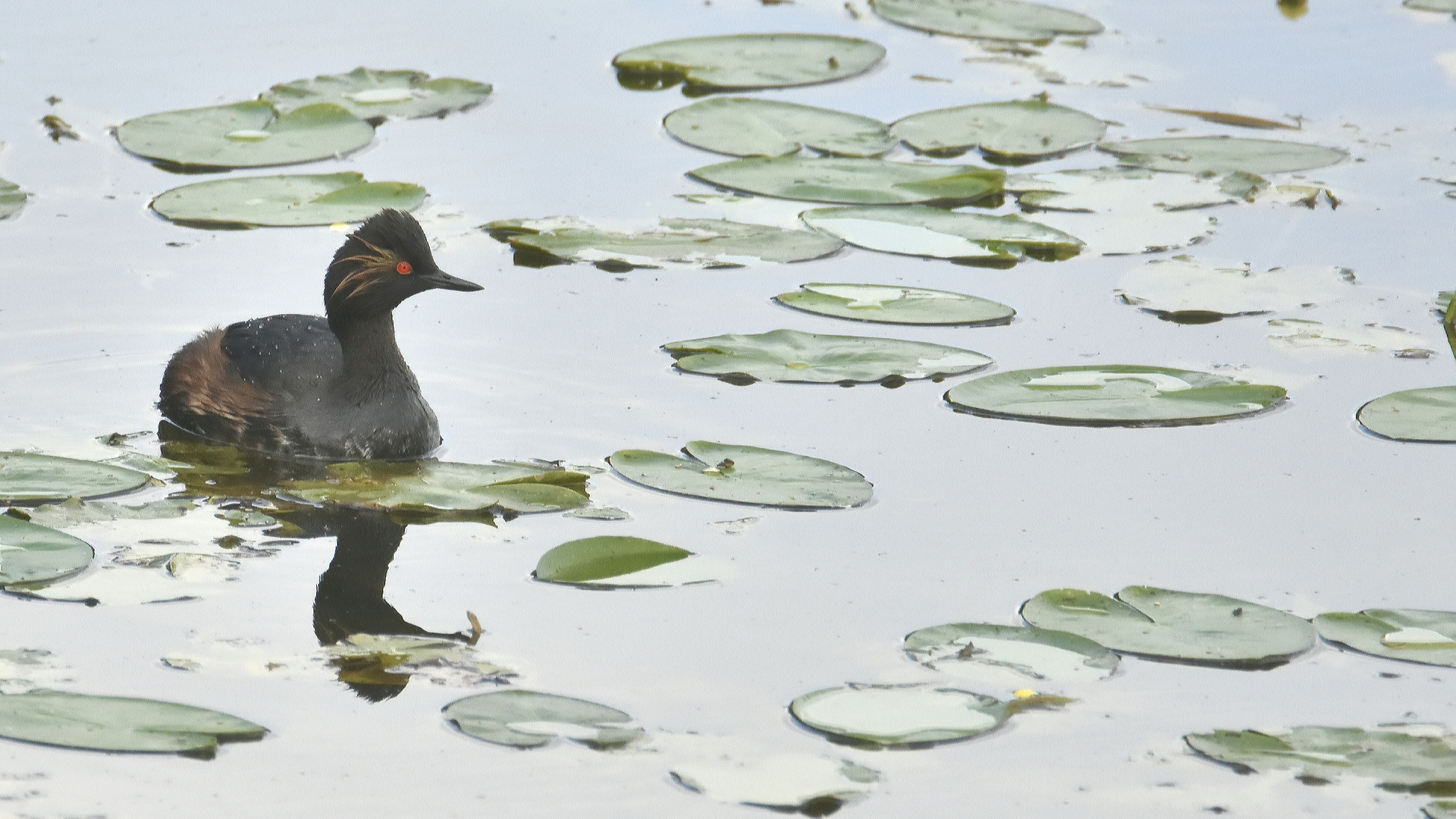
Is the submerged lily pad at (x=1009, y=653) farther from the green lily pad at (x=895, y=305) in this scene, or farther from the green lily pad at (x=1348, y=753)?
the green lily pad at (x=895, y=305)

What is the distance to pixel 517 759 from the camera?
500 centimetres

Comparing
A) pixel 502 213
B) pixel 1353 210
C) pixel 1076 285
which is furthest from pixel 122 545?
pixel 1353 210

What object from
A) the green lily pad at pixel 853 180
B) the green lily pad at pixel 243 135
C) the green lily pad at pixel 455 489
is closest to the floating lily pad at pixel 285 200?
the green lily pad at pixel 243 135

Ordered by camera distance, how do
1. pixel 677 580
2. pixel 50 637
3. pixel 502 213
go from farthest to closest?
1. pixel 502 213
2. pixel 677 580
3. pixel 50 637

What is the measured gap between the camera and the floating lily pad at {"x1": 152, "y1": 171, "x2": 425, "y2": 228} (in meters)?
9.27

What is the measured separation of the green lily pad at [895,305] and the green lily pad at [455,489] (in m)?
2.02

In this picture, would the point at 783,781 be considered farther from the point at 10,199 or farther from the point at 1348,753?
the point at 10,199

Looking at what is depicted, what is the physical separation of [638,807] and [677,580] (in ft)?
4.35

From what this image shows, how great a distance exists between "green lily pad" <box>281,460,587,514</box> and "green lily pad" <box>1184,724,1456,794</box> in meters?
2.41

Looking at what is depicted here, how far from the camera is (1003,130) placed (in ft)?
35.9

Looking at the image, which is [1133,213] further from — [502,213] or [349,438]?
[349,438]

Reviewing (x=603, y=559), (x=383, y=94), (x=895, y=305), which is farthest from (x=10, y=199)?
(x=603, y=559)

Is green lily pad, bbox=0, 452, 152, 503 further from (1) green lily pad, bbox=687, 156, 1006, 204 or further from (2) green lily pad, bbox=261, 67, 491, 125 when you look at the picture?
(2) green lily pad, bbox=261, 67, 491, 125

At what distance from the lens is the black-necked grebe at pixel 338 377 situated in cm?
723
